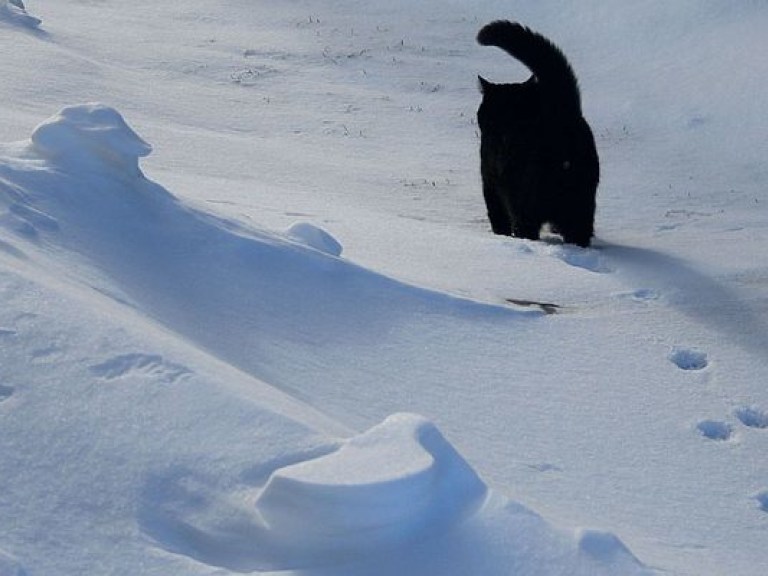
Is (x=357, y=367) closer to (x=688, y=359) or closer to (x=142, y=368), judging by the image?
(x=142, y=368)

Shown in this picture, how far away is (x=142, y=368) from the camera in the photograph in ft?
9.12

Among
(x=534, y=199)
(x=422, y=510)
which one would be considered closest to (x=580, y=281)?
(x=534, y=199)

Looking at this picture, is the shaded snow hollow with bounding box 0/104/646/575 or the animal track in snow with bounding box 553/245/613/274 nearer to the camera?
the shaded snow hollow with bounding box 0/104/646/575

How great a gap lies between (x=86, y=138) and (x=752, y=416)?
239cm

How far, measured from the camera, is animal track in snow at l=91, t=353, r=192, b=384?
8.98 feet

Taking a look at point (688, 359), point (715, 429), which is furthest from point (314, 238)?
point (715, 429)

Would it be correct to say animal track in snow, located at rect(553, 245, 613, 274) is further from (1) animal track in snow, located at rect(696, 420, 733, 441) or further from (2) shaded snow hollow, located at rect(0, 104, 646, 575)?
(1) animal track in snow, located at rect(696, 420, 733, 441)

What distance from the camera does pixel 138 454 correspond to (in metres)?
2.50

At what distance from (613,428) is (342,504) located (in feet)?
5.77

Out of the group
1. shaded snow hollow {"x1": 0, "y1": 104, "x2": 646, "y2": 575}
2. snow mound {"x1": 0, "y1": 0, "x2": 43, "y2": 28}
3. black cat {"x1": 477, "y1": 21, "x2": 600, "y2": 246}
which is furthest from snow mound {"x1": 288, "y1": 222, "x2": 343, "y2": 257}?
snow mound {"x1": 0, "y1": 0, "x2": 43, "y2": 28}

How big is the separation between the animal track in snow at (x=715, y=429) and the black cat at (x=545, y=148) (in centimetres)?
239

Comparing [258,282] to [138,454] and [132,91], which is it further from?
[132,91]

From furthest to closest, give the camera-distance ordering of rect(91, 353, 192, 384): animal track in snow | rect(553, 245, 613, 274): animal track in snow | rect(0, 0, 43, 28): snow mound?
rect(0, 0, 43, 28): snow mound
rect(553, 245, 613, 274): animal track in snow
rect(91, 353, 192, 384): animal track in snow

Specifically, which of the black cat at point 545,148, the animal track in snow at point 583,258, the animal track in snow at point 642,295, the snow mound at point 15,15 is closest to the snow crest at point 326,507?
the animal track in snow at point 642,295
